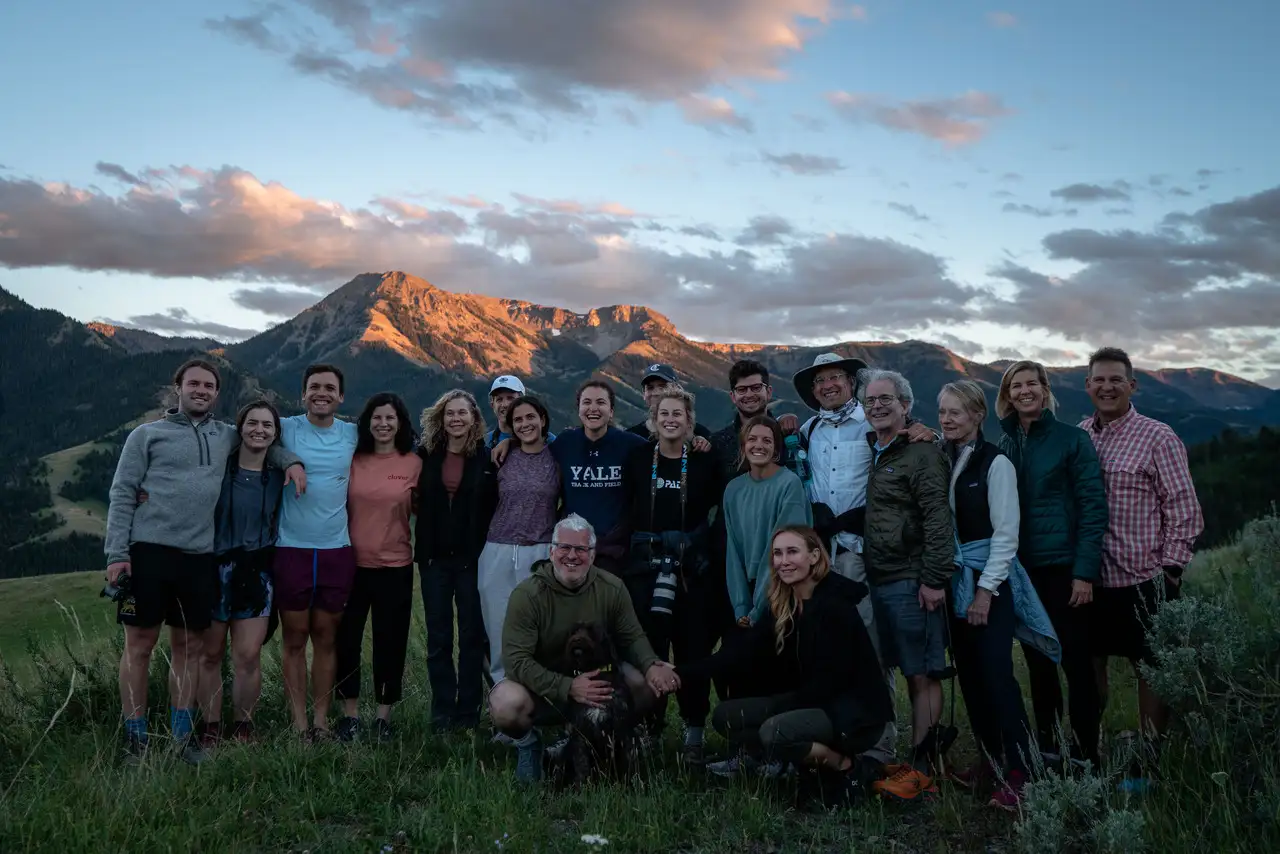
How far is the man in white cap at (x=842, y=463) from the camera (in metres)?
6.02

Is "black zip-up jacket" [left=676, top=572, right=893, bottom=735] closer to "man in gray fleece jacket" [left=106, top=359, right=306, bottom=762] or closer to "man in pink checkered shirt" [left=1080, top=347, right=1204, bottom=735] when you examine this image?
"man in pink checkered shirt" [left=1080, top=347, right=1204, bottom=735]

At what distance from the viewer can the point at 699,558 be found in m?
6.43

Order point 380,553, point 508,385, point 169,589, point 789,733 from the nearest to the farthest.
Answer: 1. point 789,733
2. point 169,589
3. point 380,553
4. point 508,385

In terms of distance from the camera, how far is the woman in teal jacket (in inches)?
223

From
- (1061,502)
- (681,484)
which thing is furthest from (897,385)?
(681,484)

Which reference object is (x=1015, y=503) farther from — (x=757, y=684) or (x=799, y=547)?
(x=757, y=684)

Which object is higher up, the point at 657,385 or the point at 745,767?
the point at 657,385

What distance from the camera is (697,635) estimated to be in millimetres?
6418

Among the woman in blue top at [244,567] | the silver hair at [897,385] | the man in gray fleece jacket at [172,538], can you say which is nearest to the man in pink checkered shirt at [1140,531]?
the silver hair at [897,385]

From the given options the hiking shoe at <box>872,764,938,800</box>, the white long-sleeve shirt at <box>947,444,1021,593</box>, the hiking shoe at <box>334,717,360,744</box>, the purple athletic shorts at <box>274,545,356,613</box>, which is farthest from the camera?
the hiking shoe at <box>334,717,360,744</box>

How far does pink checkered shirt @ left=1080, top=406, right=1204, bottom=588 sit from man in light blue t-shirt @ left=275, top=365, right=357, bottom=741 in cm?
560

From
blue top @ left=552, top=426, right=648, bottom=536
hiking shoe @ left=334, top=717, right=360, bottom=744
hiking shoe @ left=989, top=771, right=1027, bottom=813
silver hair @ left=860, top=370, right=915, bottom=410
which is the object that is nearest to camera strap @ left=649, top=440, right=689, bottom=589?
blue top @ left=552, top=426, right=648, bottom=536

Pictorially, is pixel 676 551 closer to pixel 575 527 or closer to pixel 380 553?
pixel 575 527

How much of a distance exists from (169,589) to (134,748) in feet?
4.00
